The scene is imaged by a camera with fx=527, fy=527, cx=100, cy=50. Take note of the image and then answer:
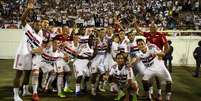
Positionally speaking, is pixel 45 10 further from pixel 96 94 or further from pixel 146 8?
pixel 96 94

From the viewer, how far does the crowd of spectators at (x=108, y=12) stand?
109ft

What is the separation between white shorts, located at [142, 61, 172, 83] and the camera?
16.5 metres

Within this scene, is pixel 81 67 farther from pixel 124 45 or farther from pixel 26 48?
pixel 26 48

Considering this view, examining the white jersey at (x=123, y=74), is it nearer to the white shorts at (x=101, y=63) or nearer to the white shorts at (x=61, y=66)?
the white shorts at (x=101, y=63)

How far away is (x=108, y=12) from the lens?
1393 inches

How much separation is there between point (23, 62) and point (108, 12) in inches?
799

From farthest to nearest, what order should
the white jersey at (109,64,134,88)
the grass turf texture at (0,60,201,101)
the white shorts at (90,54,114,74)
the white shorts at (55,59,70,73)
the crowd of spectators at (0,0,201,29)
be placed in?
the crowd of spectators at (0,0,201,29)
the white shorts at (90,54,114,74)
the white shorts at (55,59,70,73)
the grass turf texture at (0,60,201,101)
the white jersey at (109,64,134,88)

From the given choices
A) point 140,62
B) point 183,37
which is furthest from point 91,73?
point 183,37

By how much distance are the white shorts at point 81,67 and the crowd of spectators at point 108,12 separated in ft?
48.5

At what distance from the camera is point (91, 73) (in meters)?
18.0

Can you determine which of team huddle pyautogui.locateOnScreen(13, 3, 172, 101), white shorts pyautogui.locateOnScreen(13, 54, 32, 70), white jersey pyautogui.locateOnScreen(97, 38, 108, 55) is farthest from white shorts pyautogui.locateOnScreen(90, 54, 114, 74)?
white shorts pyautogui.locateOnScreen(13, 54, 32, 70)

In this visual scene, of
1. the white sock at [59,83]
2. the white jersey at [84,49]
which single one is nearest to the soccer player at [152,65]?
the white jersey at [84,49]

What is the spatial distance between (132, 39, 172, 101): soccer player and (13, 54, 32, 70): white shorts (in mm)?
3450

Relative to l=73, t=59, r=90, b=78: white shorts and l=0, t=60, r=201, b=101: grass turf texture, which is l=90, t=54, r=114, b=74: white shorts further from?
l=0, t=60, r=201, b=101: grass turf texture
